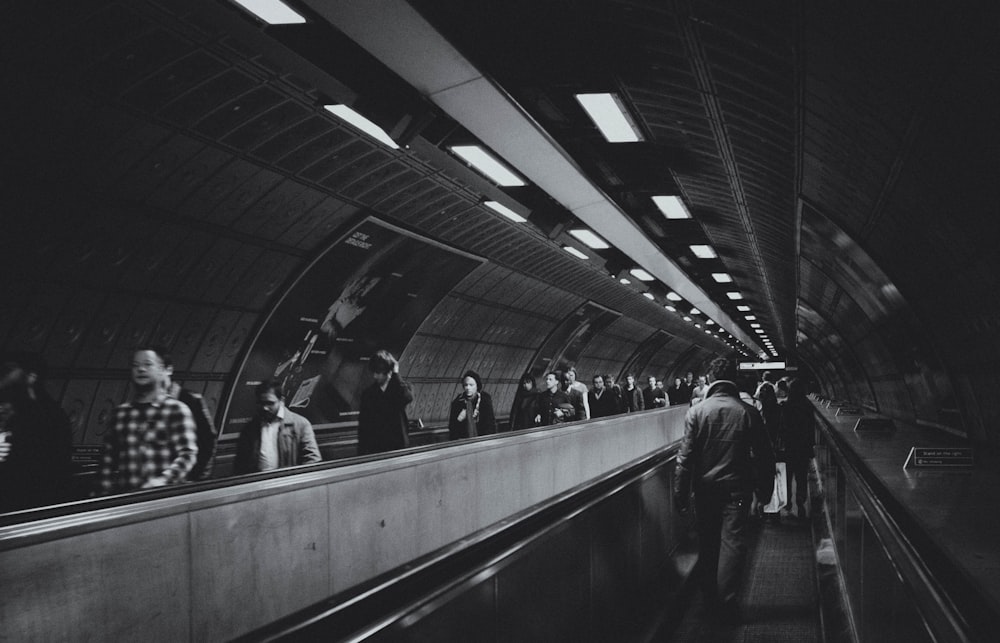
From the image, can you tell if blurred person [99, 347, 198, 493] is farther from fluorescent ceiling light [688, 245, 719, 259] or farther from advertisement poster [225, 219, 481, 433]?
fluorescent ceiling light [688, 245, 719, 259]

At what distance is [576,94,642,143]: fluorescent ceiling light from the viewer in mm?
6992

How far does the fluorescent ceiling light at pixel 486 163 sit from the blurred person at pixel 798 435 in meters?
4.74

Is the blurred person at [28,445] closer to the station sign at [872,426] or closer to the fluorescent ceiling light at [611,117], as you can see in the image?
the fluorescent ceiling light at [611,117]

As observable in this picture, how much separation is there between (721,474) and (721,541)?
0.55m

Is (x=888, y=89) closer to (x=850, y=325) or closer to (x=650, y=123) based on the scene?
(x=650, y=123)

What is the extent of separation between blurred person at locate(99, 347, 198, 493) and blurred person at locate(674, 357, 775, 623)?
3.47m

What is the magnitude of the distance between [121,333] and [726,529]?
668cm

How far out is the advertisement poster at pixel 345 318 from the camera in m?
12.0

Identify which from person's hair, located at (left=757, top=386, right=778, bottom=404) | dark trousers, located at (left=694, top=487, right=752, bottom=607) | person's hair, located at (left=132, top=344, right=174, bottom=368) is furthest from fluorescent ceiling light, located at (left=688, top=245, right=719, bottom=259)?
person's hair, located at (left=132, top=344, right=174, bottom=368)

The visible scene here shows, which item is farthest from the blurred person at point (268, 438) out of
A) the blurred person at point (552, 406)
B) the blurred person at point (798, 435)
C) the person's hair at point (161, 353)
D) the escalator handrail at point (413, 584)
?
the blurred person at point (798, 435)

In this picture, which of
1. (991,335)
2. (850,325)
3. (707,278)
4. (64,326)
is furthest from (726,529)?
(707,278)

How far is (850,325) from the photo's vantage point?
14.9 meters

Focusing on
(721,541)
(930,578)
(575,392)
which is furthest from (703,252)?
(930,578)

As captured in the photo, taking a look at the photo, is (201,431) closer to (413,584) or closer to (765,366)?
(413,584)
